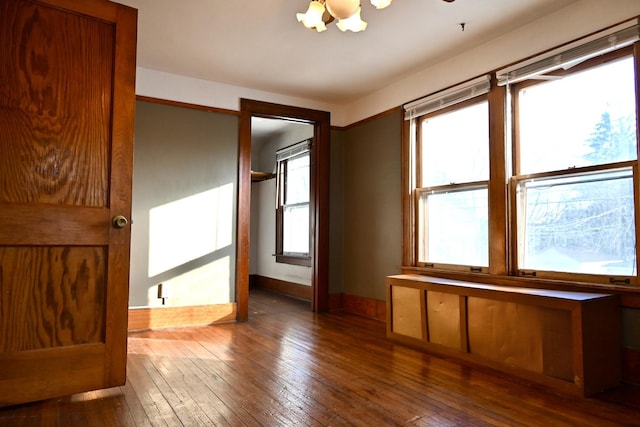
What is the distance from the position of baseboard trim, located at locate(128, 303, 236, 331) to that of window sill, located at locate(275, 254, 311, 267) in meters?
1.61

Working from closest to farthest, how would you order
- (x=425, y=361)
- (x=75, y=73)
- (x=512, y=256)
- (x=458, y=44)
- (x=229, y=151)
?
(x=75, y=73) < (x=425, y=361) < (x=512, y=256) < (x=458, y=44) < (x=229, y=151)

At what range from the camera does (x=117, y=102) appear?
241 cm

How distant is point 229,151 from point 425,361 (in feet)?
9.35

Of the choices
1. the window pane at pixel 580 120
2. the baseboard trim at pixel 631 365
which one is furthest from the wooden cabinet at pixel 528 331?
the window pane at pixel 580 120

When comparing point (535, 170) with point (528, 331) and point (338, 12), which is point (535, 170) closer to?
point (528, 331)

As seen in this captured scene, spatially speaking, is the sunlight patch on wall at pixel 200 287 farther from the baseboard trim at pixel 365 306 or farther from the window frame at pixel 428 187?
the window frame at pixel 428 187

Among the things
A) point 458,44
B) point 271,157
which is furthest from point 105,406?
point 271,157

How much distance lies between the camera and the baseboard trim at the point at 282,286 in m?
5.90

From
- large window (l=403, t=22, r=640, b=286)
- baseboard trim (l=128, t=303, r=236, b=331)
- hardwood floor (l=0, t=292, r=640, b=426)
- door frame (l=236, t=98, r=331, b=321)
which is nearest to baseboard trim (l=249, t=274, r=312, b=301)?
door frame (l=236, t=98, r=331, b=321)

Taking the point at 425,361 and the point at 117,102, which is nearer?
the point at 117,102

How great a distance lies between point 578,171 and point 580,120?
362 millimetres

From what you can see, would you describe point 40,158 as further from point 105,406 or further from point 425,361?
point 425,361

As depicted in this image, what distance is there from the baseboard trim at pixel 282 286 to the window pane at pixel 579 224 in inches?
128

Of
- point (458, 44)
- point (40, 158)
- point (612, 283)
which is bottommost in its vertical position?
point (612, 283)
